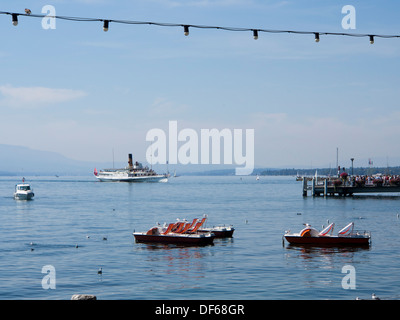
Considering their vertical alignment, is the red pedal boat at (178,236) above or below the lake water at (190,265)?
above

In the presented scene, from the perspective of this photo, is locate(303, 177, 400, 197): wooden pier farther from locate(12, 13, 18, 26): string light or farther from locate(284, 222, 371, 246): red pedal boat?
locate(12, 13, 18, 26): string light

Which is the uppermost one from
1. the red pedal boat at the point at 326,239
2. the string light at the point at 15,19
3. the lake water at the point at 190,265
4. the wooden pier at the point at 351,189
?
the string light at the point at 15,19

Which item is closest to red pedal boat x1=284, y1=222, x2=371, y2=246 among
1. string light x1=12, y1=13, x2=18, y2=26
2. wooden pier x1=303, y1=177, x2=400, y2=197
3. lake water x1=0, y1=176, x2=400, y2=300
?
lake water x1=0, y1=176, x2=400, y2=300

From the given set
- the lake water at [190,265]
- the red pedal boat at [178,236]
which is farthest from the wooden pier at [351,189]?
the red pedal boat at [178,236]

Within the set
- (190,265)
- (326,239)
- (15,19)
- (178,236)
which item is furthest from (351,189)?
(15,19)

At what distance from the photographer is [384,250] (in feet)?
147

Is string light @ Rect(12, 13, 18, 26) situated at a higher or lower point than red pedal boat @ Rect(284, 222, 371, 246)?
higher

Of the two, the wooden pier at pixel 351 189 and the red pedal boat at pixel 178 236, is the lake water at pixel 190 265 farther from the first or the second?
the wooden pier at pixel 351 189

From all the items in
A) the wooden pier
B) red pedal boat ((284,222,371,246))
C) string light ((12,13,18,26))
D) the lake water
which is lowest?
the lake water

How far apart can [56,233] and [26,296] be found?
104 ft
